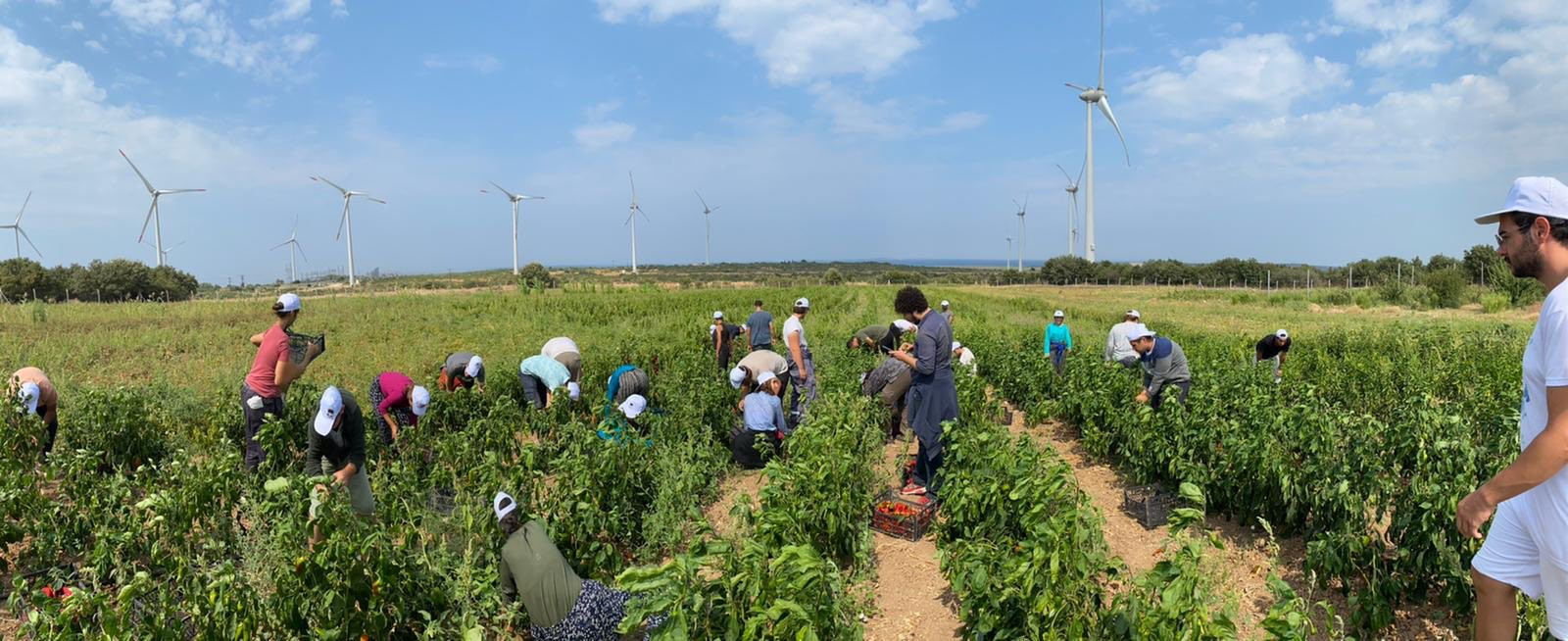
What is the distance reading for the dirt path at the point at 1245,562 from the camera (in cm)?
389

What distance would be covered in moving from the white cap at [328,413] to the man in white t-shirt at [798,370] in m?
4.61

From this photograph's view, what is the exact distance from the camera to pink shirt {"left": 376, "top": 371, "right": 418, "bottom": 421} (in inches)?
247

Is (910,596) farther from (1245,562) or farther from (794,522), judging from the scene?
(1245,562)

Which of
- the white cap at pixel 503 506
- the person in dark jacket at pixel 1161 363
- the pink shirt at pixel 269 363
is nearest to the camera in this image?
the white cap at pixel 503 506

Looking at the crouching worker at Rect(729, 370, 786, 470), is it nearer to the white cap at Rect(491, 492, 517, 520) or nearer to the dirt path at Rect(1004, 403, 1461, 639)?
the dirt path at Rect(1004, 403, 1461, 639)

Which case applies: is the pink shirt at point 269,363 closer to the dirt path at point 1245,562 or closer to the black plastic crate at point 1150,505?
the dirt path at point 1245,562

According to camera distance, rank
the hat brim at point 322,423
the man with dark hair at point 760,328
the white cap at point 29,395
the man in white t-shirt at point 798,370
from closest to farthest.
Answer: the hat brim at point 322,423
the white cap at point 29,395
the man in white t-shirt at point 798,370
the man with dark hair at point 760,328

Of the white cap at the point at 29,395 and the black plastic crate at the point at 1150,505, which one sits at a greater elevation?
the white cap at the point at 29,395

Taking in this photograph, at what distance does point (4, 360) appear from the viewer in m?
12.2

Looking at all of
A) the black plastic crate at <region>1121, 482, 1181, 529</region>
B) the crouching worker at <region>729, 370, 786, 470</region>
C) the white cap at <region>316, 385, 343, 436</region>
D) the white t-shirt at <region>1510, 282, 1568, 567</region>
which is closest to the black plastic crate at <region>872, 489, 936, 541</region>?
the crouching worker at <region>729, 370, 786, 470</region>

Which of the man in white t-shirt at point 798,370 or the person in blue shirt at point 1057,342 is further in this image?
the person in blue shirt at point 1057,342

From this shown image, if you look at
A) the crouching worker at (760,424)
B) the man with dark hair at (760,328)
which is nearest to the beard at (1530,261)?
the crouching worker at (760,424)

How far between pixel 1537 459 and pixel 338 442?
565cm

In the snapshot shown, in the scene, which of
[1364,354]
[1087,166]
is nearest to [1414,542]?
[1364,354]
